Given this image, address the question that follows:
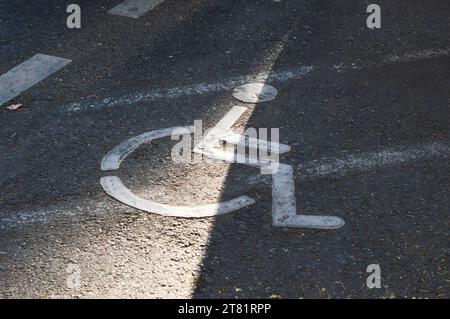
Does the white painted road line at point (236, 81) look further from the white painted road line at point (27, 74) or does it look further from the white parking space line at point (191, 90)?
the white painted road line at point (27, 74)

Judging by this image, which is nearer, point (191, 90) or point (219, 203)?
point (219, 203)

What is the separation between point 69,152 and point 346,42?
3409 mm

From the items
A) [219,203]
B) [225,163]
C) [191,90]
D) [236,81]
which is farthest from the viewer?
[236,81]

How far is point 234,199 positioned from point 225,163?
0.51 metres

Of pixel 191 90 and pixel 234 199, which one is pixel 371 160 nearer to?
pixel 234 199

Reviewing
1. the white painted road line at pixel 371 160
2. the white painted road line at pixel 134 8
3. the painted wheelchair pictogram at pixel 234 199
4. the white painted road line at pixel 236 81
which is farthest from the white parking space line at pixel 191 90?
the white painted road line at pixel 134 8

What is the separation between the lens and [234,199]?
5.48 m

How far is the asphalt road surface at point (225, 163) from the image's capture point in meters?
4.79

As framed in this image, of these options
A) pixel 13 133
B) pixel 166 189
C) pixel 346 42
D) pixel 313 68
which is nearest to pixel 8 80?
pixel 13 133

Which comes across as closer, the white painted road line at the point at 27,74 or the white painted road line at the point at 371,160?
the white painted road line at the point at 371,160

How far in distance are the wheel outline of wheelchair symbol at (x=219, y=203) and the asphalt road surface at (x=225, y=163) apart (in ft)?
0.20

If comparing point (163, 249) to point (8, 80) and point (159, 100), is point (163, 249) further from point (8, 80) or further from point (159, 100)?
point (8, 80)

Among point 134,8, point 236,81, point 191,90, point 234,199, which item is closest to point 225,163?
point 234,199

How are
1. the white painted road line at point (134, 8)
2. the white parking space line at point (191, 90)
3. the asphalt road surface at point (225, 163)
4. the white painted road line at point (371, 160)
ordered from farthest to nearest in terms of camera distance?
the white painted road line at point (134, 8) < the white parking space line at point (191, 90) < the white painted road line at point (371, 160) < the asphalt road surface at point (225, 163)
